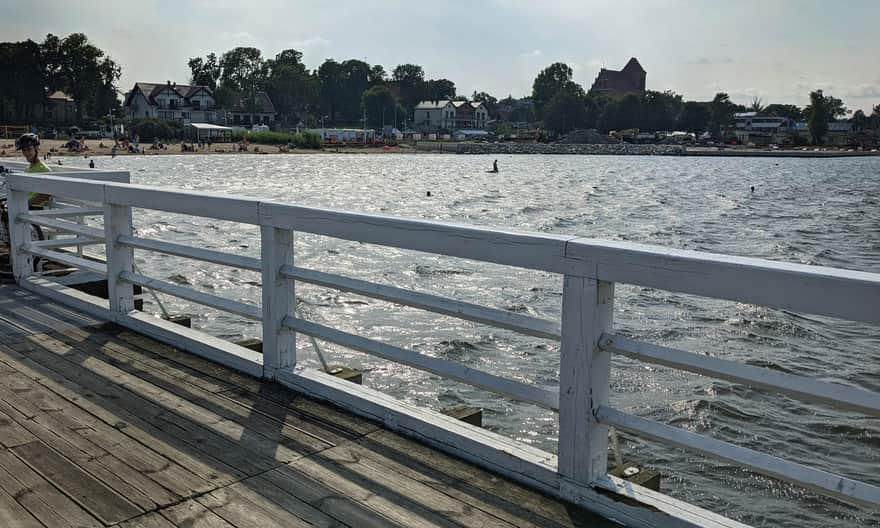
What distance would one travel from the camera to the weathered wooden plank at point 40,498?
331cm

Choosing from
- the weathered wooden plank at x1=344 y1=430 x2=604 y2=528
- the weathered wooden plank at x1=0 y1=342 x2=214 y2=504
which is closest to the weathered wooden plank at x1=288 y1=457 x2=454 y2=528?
the weathered wooden plank at x1=344 y1=430 x2=604 y2=528

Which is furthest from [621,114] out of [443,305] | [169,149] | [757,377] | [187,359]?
[757,377]

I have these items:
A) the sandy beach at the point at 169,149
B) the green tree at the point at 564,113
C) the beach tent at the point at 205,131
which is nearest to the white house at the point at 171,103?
the beach tent at the point at 205,131

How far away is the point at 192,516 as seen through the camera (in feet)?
11.1

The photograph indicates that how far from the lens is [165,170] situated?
7256cm

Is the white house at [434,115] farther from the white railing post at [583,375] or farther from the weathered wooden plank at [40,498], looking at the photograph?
the white railing post at [583,375]

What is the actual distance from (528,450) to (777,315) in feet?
46.1

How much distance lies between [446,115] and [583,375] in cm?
18759

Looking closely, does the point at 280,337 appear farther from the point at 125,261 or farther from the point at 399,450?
the point at 125,261

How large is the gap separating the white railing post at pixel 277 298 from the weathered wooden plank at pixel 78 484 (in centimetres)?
143

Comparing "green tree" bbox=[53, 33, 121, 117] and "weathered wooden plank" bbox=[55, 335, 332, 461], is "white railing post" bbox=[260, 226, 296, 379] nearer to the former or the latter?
"weathered wooden plank" bbox=[55, 335, 332, 461]

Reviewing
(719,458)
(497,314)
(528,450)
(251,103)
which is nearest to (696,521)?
(719,458)

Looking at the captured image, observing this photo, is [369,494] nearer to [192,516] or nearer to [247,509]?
[247,509]

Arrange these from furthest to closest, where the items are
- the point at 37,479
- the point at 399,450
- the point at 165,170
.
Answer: the point at 165,170
the point at 399,450
the point at 37,479
